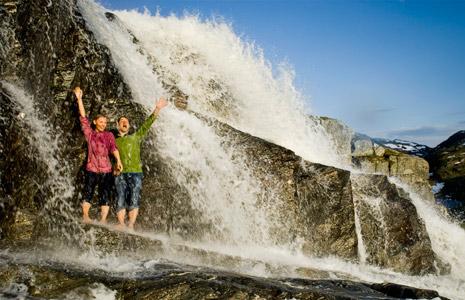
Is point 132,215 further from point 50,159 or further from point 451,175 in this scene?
point 451,175

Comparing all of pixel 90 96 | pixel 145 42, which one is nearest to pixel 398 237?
pixel 90 96

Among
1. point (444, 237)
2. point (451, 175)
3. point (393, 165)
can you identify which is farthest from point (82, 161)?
point (451, 175)

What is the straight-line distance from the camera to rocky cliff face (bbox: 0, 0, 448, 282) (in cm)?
1074

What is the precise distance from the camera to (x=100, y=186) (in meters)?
11.1

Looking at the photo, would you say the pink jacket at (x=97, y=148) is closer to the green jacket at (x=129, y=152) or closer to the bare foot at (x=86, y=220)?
the green jacket at (x=129, y=152)

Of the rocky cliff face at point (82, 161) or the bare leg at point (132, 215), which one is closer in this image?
the rocky cliff face at point (82, 161)

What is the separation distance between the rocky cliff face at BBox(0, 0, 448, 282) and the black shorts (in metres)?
0.56

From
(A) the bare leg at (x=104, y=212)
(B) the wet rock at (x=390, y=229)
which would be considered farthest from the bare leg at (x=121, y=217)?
(B) the wet rock at (x=390, y=229)

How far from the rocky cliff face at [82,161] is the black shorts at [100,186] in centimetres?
56

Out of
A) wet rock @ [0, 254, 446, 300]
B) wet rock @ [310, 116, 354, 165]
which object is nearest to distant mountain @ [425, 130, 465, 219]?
wet rock @ [310, 116, 354, 165]

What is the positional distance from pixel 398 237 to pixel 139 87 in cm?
1102

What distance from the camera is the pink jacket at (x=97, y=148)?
10.8 metres

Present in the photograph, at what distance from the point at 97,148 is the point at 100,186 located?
93cm

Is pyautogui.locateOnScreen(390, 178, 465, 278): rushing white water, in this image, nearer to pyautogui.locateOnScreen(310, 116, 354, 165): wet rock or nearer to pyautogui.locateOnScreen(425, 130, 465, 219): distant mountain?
pyautogui.locateOnScreen(310, 116, 354, 165): wet rock
